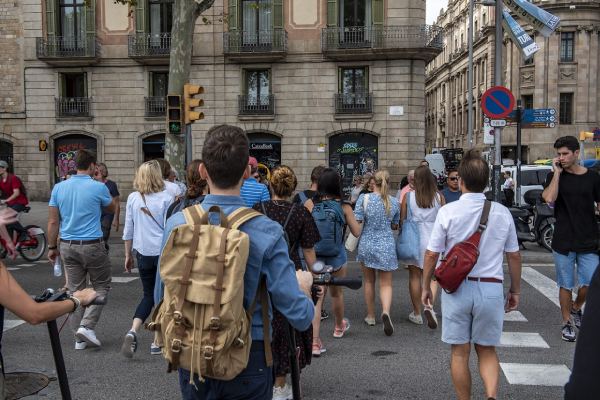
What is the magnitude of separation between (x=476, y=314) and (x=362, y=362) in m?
1.86

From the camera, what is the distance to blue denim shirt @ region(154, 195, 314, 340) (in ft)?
7.66

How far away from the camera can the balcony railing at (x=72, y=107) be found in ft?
90.2

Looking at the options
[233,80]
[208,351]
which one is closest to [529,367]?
Result: [208,351]

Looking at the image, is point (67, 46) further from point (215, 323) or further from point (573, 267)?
point (215, 323)

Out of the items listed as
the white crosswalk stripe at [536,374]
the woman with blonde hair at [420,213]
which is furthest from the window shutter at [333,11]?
the white crosswalk stripe at [536,374]

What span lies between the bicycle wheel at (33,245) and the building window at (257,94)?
51.5 feet

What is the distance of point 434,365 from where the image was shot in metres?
5.41

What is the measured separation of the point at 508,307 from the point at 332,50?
22724 mm

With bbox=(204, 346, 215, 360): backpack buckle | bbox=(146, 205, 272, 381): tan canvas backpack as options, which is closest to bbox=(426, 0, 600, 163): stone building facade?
bbox=(146, 205, 272, 381): tan canvas backpack

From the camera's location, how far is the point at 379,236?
6.61 m

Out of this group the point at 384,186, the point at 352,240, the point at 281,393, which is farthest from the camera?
the point at 384,186

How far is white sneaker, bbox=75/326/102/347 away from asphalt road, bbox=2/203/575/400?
0.25ft

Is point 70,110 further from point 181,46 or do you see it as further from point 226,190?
point 226,190

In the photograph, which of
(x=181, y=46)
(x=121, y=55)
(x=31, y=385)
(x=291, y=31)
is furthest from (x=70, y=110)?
(x=31, y=385)
